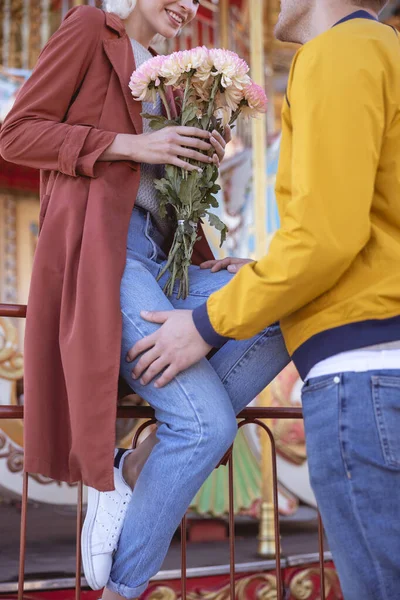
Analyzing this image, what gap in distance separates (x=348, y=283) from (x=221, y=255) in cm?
567

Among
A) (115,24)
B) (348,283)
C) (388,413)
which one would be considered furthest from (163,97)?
(388,413)

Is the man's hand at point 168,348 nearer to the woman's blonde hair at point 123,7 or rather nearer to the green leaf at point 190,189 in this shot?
the green leaf at point 190,189

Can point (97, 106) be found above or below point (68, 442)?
above

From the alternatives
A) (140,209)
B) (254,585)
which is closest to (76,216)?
(140,209)

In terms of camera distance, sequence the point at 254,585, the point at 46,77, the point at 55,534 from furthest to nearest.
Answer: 1. the point at 55,534
2. the point at 254,585
3. the point at 46,77

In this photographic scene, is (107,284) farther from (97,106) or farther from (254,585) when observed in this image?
(254,585)

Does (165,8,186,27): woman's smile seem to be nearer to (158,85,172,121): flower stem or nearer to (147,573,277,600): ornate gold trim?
(158,85,172,121): flower stem

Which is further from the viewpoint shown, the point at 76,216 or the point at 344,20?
the point at 76,216

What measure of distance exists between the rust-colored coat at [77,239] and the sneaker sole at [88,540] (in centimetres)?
6

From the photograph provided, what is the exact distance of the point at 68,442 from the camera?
5.09 ft

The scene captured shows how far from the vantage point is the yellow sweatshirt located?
1072mm

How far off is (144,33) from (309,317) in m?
1.14

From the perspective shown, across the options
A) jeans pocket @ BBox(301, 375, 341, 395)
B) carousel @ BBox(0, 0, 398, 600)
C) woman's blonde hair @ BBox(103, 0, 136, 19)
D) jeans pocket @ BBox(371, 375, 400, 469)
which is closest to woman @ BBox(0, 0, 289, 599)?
woman's blonde hair @ BBox(103, 0, 136, 19)

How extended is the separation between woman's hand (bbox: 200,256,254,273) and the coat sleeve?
0.39 m
